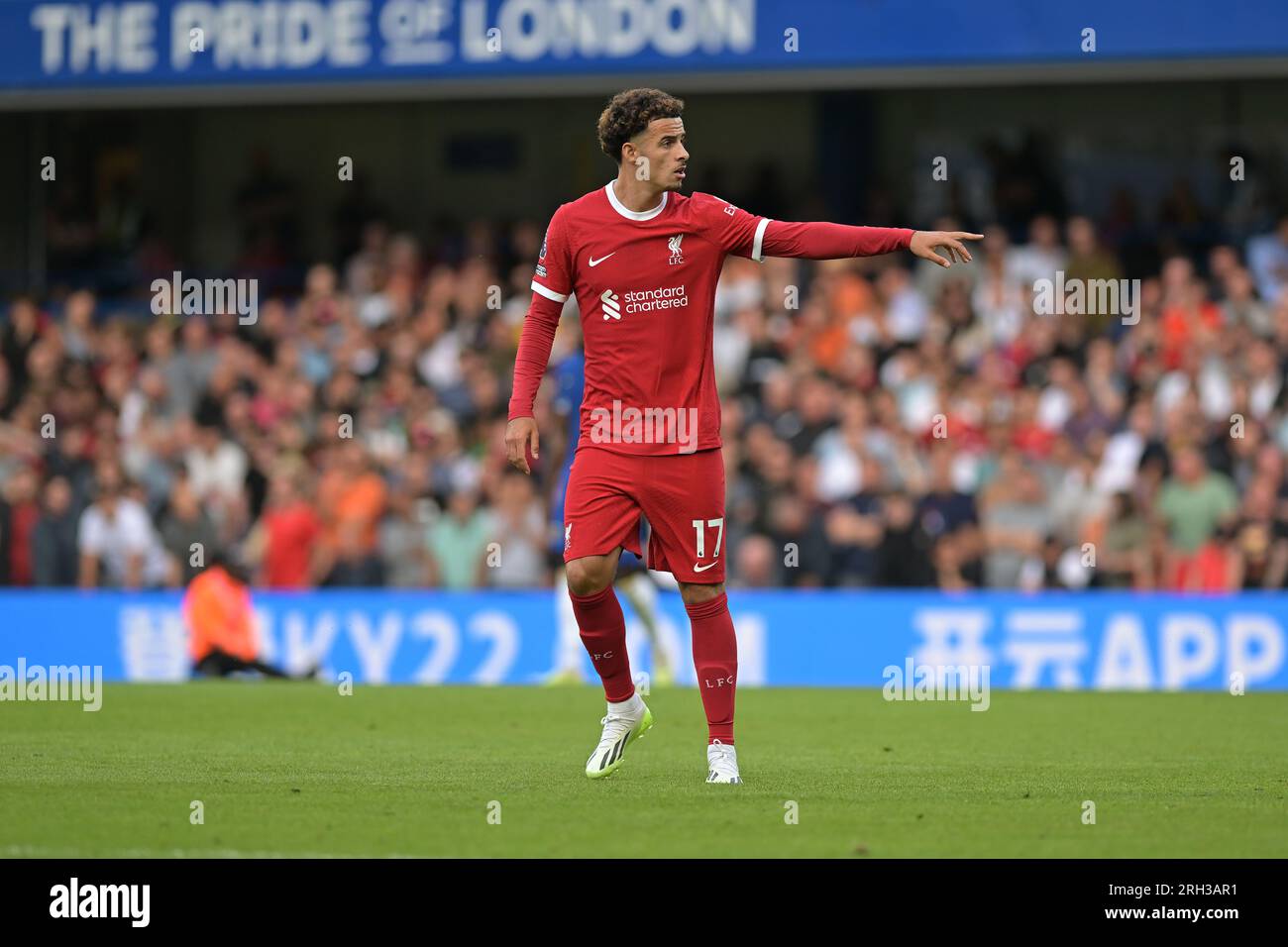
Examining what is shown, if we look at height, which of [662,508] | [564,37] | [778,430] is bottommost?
[662,508]

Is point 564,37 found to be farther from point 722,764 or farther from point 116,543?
point 722,764

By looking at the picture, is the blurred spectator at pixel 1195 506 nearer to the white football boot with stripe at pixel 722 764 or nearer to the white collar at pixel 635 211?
the white football boot with stripe at pixel 722 764

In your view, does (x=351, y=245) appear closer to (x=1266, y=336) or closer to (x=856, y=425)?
(x=856, y=425)

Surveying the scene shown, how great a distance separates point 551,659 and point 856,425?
Result: 390 centimetres

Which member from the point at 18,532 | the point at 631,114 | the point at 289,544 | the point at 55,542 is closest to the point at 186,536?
the point at 289,544

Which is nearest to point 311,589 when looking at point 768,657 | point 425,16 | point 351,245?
point 768,657

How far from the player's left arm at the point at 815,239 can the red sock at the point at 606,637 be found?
1465 millimetres

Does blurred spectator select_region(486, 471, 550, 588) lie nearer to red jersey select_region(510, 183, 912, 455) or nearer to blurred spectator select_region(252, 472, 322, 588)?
blurred spectator select_region(252, 472, 322, 588)

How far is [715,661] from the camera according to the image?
8.54 m

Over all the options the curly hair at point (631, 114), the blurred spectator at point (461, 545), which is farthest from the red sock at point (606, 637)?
the blurred spectator at point (461, 545)

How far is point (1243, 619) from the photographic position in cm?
1567

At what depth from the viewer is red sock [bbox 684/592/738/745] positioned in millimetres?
8477

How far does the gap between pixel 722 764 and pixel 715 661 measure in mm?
402

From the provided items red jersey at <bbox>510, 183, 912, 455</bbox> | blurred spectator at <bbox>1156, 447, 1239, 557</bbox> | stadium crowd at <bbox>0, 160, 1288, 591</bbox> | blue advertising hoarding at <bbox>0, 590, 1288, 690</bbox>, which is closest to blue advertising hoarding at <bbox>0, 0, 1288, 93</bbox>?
stadium crowd at <bbox>0, 160, 1288, 591</bbox>
